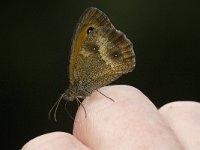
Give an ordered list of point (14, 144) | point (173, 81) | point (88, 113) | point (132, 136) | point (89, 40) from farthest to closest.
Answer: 1. point (173, 81)
2. point (14, 144)
3. point (89, 40)
4. point (88, 113)
5. point (132, 136)

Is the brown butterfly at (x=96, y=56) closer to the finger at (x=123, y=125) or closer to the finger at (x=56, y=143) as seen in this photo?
the finger at (x=123, y=125)

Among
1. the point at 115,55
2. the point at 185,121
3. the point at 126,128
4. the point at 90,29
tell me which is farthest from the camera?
the point at 115,55

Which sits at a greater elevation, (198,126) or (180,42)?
(198,126)

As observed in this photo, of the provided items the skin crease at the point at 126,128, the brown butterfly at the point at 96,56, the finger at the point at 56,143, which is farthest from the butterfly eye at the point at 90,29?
the finger at the point at 56,143

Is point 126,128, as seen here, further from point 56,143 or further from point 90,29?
point 90,29

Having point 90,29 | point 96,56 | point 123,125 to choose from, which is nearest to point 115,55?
point 96,56

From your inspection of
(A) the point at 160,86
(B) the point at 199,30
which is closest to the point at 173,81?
(A) the point at 160,86

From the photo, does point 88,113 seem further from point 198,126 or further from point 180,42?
point 180,42
